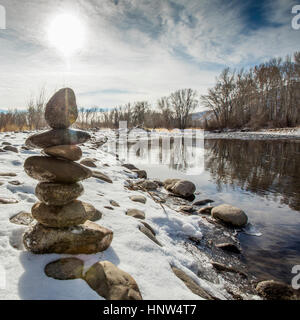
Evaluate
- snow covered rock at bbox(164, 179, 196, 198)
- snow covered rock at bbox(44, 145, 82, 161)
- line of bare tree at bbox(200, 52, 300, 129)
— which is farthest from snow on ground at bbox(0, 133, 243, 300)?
line of bare tree at bbox(200, 52, 300, 129)

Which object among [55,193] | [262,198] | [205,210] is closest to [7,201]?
[55,193]

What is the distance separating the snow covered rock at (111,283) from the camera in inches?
68.4

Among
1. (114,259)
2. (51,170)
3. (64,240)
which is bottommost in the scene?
(114,259)

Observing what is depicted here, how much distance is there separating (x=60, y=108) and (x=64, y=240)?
151 centimetres

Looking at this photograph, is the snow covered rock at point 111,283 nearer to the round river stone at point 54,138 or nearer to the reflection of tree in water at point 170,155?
the round river stone at point 54,138

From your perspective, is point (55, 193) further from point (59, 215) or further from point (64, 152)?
point (64, 152)

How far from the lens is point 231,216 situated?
15.6 feet

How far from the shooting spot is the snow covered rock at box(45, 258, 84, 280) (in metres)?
1.79

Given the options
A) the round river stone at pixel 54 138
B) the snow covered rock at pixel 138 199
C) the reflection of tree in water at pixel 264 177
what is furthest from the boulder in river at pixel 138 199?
the reflection of tree in water at pixel 264 177

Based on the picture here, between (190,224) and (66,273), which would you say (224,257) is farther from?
(66,273)

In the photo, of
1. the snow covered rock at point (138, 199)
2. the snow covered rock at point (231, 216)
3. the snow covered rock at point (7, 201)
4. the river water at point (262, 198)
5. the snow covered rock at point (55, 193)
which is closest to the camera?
the snow covered rock at point (55, 193)

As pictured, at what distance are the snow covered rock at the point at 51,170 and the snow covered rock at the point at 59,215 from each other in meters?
0.31

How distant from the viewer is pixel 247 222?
4871mm
